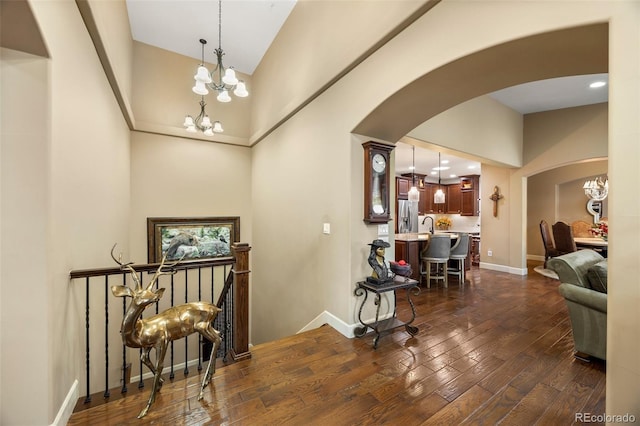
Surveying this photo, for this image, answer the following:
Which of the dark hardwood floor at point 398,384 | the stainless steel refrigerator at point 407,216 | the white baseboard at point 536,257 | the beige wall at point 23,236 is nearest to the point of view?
the beige wall at point 23,236

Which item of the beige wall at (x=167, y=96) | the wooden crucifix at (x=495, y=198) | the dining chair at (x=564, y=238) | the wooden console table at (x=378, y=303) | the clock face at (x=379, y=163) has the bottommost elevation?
the wooden console table at (x=378, y=303)

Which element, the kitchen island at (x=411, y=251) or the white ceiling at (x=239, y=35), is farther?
the kitchen island at (x=411, y=251)

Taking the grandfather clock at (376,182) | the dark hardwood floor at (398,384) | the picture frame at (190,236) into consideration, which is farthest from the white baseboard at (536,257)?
the picture frame at (190,236)

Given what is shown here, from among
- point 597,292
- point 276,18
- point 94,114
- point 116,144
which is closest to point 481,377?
point 597,292

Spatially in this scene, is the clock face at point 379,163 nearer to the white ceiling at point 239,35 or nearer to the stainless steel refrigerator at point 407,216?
the white ceiling at point 239,35

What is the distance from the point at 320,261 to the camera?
126 inches

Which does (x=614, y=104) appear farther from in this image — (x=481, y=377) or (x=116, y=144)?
(x=116, y=144)

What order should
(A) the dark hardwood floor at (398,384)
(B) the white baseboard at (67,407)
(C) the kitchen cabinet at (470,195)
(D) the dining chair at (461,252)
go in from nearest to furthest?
(B) the white baseboard at (67,407)
(A) the dark hardwood floor at (398,384)
(D) the dining chair at (461,252)
(C) the kitchen cabinet at (470,195)

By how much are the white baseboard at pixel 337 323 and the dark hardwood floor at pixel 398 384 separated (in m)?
0.08

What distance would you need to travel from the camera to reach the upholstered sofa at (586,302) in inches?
87.6

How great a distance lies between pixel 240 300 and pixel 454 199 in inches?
364

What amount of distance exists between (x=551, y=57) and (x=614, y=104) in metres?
0.64

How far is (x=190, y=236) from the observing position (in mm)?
→ 5086

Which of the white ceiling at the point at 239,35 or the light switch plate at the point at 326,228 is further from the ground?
the white ceiling at the point at 239,35
